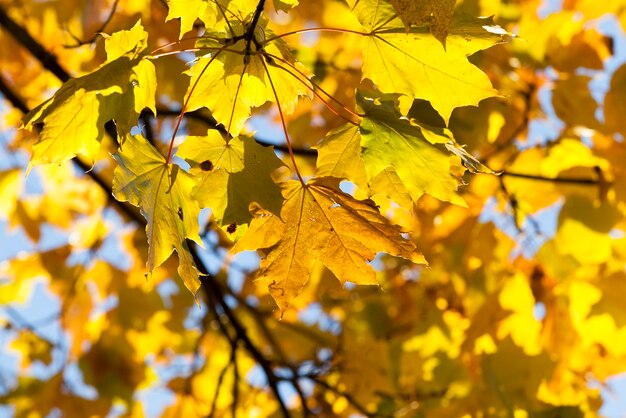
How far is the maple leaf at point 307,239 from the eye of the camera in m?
1.30

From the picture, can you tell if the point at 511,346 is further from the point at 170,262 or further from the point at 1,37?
the point at 1,37

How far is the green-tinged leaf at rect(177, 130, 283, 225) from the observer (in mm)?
1259

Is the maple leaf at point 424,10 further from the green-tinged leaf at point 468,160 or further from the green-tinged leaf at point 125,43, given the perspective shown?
the green-tinged leaf at point 125,43

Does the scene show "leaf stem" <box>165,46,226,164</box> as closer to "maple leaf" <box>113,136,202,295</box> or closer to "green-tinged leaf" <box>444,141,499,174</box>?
"maple leaf" <box>113,136,202,295</box>

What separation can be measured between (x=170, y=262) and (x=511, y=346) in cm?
145

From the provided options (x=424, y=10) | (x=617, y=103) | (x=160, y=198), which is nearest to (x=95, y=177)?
(x=160, y=198)

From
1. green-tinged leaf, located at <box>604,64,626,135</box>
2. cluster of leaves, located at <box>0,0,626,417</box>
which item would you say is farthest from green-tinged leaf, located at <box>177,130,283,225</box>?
green-tinged leaf, located at <box>604,64,626,135</box>

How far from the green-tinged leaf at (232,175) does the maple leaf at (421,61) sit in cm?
24

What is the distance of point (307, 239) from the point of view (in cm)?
133

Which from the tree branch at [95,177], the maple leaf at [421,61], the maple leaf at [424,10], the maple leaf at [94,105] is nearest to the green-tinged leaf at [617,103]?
the maple leaf at [421,61]

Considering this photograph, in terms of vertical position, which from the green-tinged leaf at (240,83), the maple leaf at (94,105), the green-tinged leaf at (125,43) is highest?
the green-tinged leaf at (125,43)

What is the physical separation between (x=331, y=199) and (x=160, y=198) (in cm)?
30

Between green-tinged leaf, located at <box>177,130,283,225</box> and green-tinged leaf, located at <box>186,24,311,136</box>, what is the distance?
6 centimetres

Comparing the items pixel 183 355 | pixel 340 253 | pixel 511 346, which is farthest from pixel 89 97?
pixel 183 355
